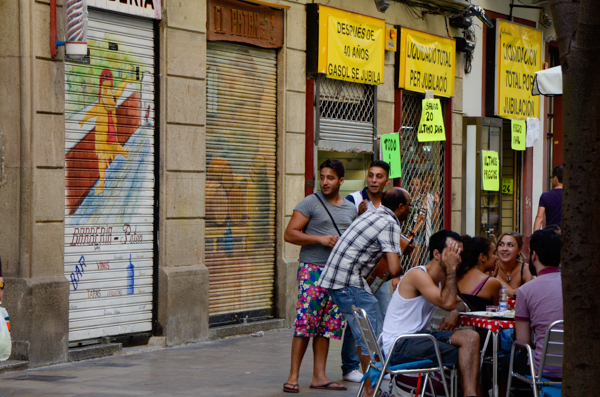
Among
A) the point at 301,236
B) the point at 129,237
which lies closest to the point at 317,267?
the point at 301,236

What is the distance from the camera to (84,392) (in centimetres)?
728

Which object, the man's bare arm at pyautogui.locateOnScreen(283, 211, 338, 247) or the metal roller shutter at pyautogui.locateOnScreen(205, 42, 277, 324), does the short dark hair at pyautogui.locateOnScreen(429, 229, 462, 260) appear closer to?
the man's bare arm at pyautogui.locateOnScreen(283, 211, 338, 247)

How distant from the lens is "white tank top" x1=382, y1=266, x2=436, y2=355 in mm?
6109

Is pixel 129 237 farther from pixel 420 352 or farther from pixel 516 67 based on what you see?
pixel 516 67

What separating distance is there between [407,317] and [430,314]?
17 centimetres

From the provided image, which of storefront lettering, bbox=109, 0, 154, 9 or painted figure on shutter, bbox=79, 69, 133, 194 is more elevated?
storefront lettering, bbox=109, 0, 154, 9

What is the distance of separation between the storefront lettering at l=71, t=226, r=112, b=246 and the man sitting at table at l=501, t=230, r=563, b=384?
442 centimetres

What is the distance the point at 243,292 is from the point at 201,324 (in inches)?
37.5

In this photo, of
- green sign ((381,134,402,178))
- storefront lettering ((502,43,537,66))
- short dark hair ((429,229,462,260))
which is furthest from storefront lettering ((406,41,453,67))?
short dark hair ((429,229,462,260))

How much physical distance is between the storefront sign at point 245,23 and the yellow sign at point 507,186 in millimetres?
7179

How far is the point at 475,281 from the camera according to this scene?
7.04 meters

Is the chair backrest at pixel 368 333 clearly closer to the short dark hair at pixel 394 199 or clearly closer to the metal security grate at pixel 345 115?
the short dark hair at pixel 394 199

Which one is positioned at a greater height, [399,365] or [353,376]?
[399,365]

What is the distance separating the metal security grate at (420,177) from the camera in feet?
46.2
